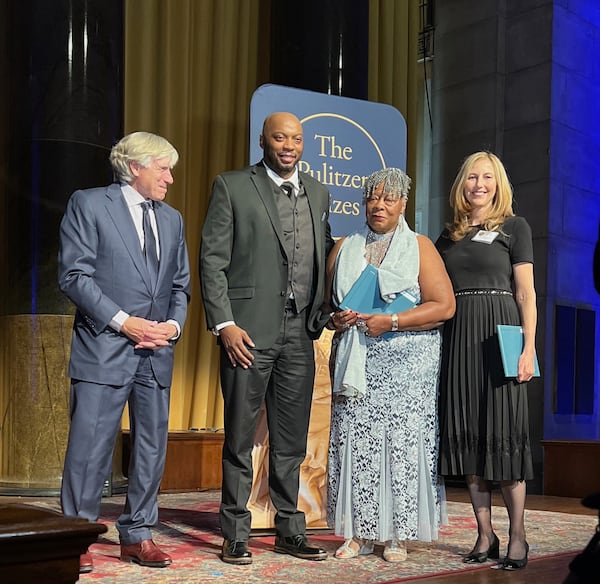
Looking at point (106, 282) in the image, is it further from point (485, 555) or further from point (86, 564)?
point (485, 555)

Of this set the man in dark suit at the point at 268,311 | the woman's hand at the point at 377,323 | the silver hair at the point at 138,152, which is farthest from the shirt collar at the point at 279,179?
the woman's hand at the point at 377,323

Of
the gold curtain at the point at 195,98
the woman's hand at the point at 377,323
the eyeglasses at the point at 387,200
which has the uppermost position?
the gold curtain at the point at 195,98

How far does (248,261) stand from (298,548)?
0.93 metres

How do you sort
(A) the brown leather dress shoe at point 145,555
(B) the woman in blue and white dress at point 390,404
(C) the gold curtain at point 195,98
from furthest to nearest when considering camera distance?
1. (C) the gold curtain at point 195,98
2. (B) the woman in blue and white dress at point 390,404
3. (A) the brown leather dress shoe at point 145,555

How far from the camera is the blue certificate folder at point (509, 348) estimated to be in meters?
3.07

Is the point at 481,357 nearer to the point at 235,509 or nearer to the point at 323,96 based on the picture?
the point at 235,509

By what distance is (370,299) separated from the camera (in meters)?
3.20

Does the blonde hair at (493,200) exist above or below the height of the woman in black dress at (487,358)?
above

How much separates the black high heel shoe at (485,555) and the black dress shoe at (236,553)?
695mm

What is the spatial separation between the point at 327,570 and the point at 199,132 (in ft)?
13.0

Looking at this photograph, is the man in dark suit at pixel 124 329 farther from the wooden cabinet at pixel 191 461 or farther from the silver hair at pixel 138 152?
the wooden cabinet at pixel 191 461

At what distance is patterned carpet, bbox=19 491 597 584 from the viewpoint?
2795mm

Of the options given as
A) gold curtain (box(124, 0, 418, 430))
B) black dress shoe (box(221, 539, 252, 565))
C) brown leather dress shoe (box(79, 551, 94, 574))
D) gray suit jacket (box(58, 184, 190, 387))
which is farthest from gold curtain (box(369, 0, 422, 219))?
brown leather dress shoe (box(79, 551, 94, 574))

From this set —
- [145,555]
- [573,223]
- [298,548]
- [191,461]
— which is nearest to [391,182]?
[298,548]
